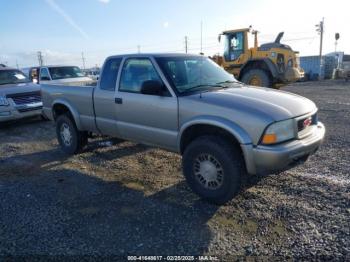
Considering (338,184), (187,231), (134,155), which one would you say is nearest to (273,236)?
(187,231)

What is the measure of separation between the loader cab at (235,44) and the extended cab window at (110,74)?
10294mm

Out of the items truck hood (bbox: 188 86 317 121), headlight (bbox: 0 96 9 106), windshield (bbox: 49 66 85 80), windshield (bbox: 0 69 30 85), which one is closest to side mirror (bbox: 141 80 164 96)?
truck hood (bbox: 188 86 317 121)

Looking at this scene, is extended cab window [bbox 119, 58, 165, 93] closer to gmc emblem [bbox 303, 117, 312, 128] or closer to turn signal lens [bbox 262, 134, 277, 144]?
turn signal lens [bbox 262, 134, 277, 144]

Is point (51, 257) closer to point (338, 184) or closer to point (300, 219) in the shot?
point (300, 219)

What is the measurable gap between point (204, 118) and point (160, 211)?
4.13 feet

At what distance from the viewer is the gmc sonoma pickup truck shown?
3.56 metres

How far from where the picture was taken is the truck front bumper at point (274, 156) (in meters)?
3.44

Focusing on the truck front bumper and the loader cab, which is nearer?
Answer: the truck front bumper

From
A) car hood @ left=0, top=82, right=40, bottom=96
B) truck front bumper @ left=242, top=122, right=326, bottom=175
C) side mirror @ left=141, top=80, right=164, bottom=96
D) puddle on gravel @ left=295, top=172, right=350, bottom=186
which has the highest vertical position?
side mirror @ left=141, top=80, right=164, bottom=96

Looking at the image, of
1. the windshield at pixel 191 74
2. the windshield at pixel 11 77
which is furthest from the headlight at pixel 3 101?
the windshield at pixel 191 74

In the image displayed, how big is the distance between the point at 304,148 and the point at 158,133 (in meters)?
1.97

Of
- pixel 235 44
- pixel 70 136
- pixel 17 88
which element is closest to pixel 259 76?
pixel 235 44

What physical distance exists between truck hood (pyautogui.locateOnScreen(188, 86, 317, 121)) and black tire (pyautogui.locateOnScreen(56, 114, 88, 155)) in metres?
3.02

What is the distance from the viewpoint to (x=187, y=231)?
342 centimetres
